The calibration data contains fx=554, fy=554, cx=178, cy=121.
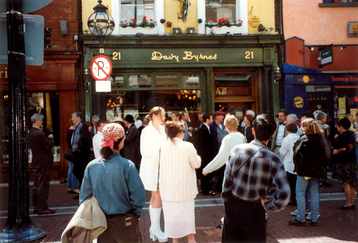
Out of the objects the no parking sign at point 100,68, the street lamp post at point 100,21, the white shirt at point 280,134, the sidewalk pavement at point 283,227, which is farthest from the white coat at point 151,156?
the street lamp post at point 100,21

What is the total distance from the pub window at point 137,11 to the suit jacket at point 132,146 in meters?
5.11

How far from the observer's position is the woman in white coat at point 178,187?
665cm

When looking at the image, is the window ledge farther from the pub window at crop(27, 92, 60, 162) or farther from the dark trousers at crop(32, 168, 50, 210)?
the dark trousers at crop(32, 168, 50, 210)

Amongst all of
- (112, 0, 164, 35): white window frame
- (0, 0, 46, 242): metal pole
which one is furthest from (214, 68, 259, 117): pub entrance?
(0, 0, 46, 242): metal pole

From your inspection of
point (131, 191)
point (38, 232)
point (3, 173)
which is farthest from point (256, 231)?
point (3, 173)

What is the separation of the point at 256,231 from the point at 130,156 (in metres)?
7.15

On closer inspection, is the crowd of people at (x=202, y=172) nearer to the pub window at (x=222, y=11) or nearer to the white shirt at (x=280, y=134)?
the white shirt at (x=280, y=134)

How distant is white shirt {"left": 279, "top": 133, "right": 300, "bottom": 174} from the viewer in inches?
380

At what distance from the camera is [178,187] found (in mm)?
6652

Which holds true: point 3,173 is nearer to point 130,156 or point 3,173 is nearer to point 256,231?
point 130,156

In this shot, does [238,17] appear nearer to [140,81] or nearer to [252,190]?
[140,81]

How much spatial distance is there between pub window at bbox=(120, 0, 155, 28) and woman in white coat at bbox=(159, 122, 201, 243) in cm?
973

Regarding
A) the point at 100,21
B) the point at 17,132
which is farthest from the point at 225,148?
the point at 100,21

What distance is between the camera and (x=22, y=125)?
5816mm
